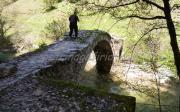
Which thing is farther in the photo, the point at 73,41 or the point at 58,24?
the point at 58,24

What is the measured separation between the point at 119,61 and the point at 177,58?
1879 centimetres

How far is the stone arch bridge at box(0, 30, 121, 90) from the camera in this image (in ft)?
47.0

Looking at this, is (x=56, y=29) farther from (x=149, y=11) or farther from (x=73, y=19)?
(x=149, y=11)

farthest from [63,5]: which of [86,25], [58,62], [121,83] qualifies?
[58,62]

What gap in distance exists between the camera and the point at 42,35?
1421 inches

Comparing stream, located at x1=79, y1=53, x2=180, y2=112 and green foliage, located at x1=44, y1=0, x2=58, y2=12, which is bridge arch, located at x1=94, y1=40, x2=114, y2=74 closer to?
stream, located at x1=79, y1=53, x2=180, y2=112

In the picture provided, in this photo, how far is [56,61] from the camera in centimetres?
1658

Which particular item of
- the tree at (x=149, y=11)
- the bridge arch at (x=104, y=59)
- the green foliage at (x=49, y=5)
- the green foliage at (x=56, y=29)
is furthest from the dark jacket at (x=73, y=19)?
the green foliage at (x=49, y=5)

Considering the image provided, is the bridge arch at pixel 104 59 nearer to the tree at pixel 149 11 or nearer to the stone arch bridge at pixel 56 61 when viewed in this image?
the stone arch bridge at pixel 56 61

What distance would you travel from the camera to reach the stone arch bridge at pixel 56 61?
14336 millimetres

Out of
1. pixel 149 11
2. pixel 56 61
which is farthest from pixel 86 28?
pixel 149 11

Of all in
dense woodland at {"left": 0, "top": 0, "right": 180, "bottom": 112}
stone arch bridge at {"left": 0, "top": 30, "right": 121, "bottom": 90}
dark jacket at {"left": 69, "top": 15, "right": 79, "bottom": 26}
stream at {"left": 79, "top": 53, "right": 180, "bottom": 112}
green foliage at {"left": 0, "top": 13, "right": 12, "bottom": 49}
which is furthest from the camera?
green foliage at {"left": 0, "top": 13, "right": 12, "bottom": 49}

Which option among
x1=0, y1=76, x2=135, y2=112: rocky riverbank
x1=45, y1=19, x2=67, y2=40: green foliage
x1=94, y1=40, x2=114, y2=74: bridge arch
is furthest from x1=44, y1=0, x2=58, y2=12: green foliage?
x1=0, y1=76, x2=135, y2=112: rocky riverbank

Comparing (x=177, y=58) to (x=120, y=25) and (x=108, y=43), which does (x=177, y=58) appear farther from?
(x=120, y=25)
